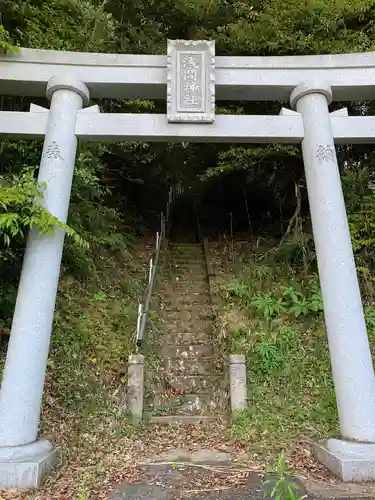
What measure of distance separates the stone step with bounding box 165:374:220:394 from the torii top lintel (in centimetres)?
401

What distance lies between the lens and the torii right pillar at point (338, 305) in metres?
4.15

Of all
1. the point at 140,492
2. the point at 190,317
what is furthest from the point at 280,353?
the point at 140,492

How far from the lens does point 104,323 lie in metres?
6.75

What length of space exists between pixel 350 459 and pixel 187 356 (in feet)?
10.6

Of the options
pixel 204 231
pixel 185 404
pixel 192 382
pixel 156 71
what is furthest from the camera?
pixel 204 231

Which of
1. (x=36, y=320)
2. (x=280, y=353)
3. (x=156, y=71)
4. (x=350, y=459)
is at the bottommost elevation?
(x=350, y=459)

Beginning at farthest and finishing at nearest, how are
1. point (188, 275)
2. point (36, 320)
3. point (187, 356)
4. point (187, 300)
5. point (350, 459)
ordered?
point (188, 275), point (187, 300), point (187, 356), point (36, 320), point (350, 459)

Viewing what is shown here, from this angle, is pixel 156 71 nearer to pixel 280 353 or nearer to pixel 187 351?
pixel 187 351

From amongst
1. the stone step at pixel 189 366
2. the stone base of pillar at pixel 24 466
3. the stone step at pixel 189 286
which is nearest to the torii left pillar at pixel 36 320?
the stone base of pillar at pixel 24 466

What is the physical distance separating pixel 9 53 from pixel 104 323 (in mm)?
3897

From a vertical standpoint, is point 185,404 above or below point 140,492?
above

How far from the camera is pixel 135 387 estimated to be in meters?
5.64

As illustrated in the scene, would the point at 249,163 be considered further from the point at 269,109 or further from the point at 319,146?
the point at 319,146

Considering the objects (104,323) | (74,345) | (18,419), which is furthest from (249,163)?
(18,419)
